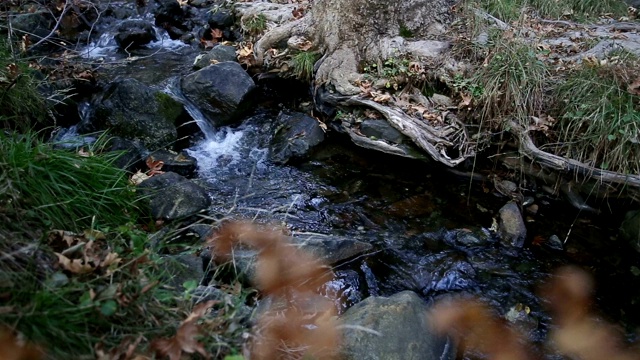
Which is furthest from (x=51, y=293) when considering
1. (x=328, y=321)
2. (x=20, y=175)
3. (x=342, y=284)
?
(x=342, y=284)

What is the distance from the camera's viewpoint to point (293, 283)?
3.71 meters

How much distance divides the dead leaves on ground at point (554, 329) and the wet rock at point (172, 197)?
94.8 inches

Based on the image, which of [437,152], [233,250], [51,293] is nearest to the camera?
[51,293]

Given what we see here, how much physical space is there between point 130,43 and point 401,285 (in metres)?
6.76

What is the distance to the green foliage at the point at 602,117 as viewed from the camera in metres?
4.41

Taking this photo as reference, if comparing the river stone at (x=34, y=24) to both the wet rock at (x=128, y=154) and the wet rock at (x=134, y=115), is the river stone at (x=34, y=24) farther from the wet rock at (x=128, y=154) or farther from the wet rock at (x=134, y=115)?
the wet rock at (x=128, y=154)

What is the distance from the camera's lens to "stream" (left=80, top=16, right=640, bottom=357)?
4.14 meters

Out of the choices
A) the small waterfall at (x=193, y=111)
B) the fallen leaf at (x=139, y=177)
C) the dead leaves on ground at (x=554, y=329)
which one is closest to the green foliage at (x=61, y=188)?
the fallen leaf at (x=139, y=177)

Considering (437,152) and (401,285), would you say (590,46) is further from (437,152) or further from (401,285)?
(401,285)

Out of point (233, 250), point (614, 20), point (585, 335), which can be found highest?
point (614, 20)

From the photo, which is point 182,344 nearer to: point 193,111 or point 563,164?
point 563,164

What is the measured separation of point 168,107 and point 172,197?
2.04 m

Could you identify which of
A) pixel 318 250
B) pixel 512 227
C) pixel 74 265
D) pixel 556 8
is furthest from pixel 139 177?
pixel 556 8

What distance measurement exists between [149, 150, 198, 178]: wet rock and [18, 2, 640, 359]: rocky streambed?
16 millimetres
